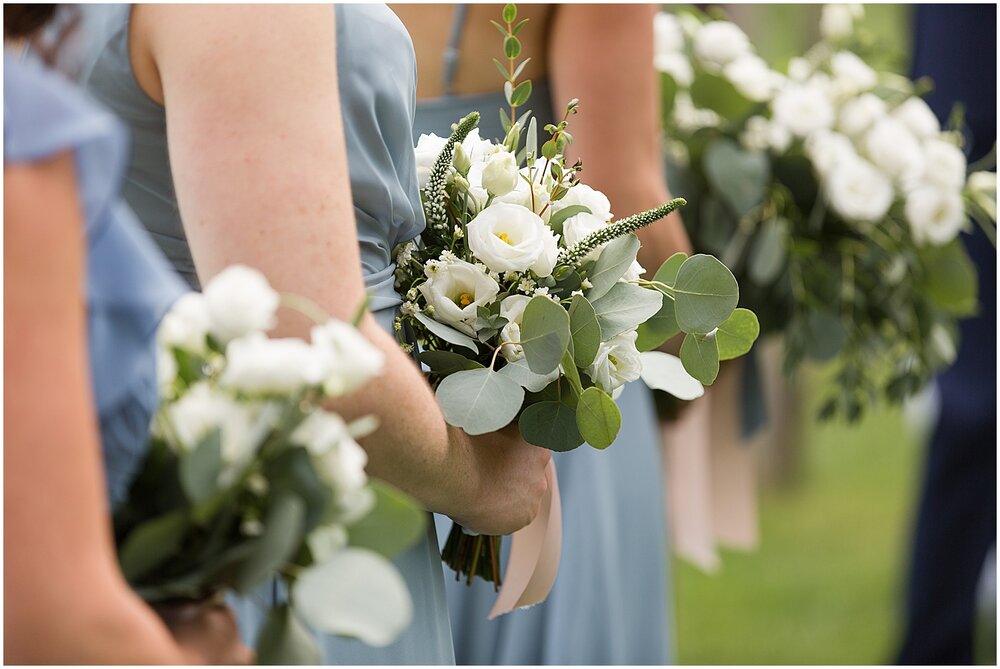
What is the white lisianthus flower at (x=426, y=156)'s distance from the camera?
57.6 inches

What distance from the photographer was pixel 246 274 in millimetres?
890

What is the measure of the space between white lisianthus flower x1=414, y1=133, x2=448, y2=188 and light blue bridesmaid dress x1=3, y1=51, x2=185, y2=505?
1.90 feet

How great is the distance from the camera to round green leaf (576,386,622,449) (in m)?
1.28

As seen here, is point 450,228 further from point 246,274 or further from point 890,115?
point 890,115

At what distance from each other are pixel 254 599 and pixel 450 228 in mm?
619

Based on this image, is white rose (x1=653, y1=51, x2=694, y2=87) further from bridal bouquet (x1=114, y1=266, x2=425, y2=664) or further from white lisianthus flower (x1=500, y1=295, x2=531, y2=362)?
bridal bouquet (x1=114, y1=266, x2=425, y2=664)

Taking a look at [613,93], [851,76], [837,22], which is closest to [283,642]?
[613,93]

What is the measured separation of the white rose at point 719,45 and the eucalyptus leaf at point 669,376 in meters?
1.44

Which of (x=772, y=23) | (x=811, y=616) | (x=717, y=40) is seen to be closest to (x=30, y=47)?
(x=717, y=40)

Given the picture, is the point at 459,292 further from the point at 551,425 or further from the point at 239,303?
the point at 239,303

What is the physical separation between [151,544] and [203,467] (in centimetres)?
8

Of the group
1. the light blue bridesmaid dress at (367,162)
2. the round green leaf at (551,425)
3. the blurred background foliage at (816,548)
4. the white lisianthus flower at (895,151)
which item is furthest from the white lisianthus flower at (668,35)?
the round green leaf at (551,425)

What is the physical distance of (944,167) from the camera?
2.54m

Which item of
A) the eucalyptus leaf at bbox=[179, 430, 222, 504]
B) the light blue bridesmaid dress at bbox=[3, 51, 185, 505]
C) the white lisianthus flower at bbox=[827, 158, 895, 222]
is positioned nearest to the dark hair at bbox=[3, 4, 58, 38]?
the light blue bridesmaid dress at bbox=[3, 51, 185, 505]
